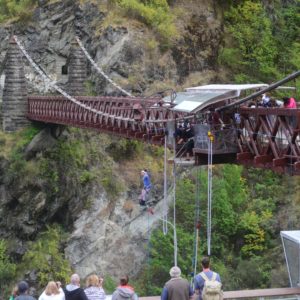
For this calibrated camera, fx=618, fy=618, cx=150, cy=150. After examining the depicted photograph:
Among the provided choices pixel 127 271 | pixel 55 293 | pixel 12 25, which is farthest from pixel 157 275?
pixel 12 25

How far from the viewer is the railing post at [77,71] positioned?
28.8 m

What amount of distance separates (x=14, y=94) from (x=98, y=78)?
155 inches

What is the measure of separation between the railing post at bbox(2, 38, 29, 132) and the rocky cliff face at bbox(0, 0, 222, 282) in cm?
236

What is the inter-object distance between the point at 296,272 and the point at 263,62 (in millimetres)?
21019

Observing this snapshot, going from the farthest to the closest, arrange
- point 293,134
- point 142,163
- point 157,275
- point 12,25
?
point 12,25, point 142,163, point 157,275, point 293,134

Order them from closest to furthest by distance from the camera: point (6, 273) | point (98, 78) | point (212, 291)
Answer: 1. point (212, 291)
2. point (6, 273)
3. point (98, 78)

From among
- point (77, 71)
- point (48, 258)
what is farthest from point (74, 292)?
point (77, 71)

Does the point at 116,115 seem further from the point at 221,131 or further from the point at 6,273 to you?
the point at 6,273

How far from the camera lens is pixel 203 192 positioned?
22.4 meters

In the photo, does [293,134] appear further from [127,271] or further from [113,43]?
[113,43]

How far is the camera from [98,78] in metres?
28.1

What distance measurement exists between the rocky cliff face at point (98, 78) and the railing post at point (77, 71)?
1.34 ft

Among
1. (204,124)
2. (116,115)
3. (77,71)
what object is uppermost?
(77,71)

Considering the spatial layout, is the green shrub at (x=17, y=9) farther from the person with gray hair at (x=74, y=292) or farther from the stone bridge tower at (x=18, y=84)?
the person with gray hair at (x=74, y=292)
